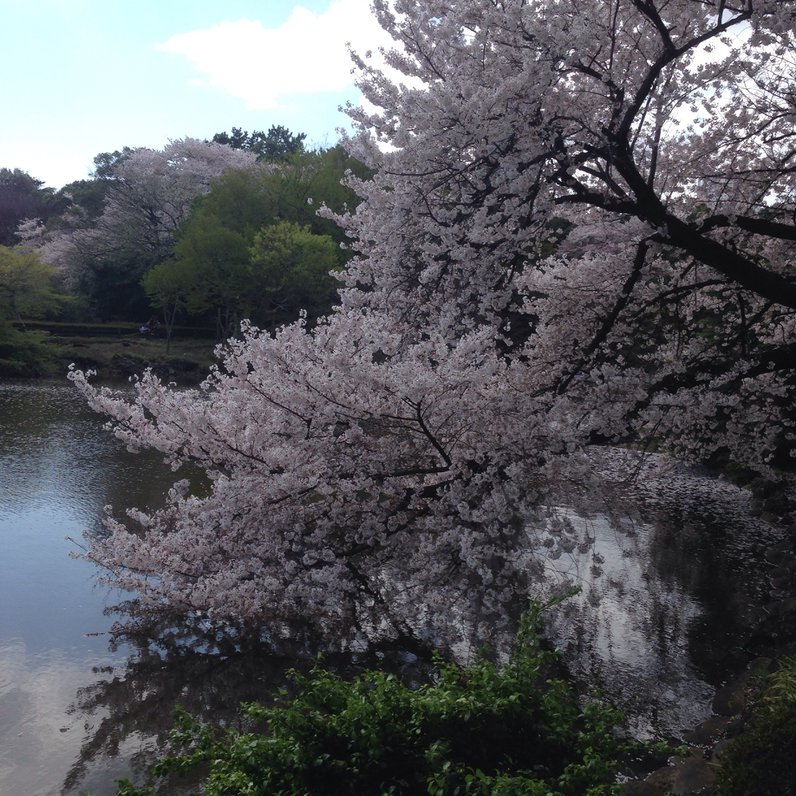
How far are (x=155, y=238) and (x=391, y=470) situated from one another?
36.0m

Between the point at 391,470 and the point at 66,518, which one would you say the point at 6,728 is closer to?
the point at 391,470

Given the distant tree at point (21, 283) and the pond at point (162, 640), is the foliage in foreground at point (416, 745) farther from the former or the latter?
the distant tree at point (21, 283)

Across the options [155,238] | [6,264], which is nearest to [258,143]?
[155,238]

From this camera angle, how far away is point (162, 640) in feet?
23.5

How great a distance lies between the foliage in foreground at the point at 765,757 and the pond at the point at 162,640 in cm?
268

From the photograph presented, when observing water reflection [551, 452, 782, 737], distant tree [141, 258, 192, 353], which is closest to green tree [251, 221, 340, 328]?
distant tree [141, 258, 192, 353]

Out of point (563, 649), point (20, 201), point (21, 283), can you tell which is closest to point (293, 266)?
point (21, 283)

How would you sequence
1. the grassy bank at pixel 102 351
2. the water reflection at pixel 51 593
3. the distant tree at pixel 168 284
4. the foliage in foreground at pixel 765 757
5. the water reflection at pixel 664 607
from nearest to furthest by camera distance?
the foliage in foreground at pixel 765 757 < the water reflection at pixel 51 593 < the water reflection at pixel 664 607 < the grassy bank at pixel 102 351 < the distant tree at pixel 168 284

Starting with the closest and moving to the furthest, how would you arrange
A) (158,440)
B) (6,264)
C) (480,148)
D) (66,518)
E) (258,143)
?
Result: (480,148), (158,440), (66,518), (6,264), (258,143)

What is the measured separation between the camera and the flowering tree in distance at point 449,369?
19.8ft

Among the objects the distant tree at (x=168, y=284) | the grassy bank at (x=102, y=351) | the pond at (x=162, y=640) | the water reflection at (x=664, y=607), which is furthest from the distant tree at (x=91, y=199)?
the water reflection at (x=664, y=607)

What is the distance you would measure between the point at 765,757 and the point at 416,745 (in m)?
1.39

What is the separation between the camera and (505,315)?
7.96 metres

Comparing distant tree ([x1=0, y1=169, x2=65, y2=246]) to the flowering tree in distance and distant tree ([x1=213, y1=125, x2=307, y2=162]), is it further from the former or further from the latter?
the flowering tree in distance
